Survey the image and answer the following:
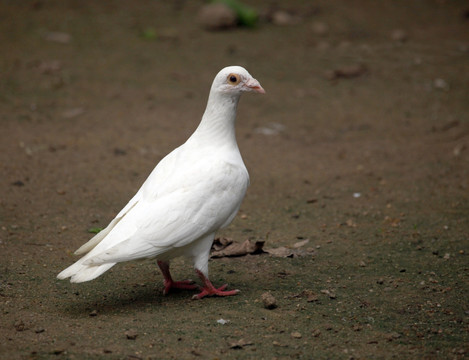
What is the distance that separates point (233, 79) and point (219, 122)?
0.36m

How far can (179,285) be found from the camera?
17.6 ft

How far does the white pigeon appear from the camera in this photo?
475 centimetres

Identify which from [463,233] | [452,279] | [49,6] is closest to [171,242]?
[452,279]

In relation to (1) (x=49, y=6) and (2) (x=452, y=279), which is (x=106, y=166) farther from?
(1) (x=49, y=6)

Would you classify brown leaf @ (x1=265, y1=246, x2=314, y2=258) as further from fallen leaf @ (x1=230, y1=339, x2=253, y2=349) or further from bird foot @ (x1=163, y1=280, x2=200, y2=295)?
fallen leaf @ (x1=230, y1=339, x2=253, y2=349)

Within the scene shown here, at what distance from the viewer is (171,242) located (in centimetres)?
481

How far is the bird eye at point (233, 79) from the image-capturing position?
522 cm

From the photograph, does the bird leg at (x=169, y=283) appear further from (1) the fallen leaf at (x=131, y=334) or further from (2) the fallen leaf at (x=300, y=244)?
(2) the fallen leaf at (x=300, y=244)

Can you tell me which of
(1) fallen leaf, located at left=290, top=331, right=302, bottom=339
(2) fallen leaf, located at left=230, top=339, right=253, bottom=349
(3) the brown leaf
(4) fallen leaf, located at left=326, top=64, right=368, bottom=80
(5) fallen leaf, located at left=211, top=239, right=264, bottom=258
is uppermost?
(4) fallen leaf, located at left=326, top=64, right=368, bottom=80

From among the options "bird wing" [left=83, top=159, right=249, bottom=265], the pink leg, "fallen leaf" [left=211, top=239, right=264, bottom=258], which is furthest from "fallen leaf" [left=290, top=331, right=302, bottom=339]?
"fallen leaf" [left=211, top=239, right=264, bottom=258]

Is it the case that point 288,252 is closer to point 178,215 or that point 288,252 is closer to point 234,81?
point 178,215

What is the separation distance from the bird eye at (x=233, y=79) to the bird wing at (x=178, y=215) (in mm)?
650

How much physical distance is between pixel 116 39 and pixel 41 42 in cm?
130

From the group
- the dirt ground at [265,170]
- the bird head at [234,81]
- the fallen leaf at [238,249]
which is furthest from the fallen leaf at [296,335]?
the bird head at [234,81]
